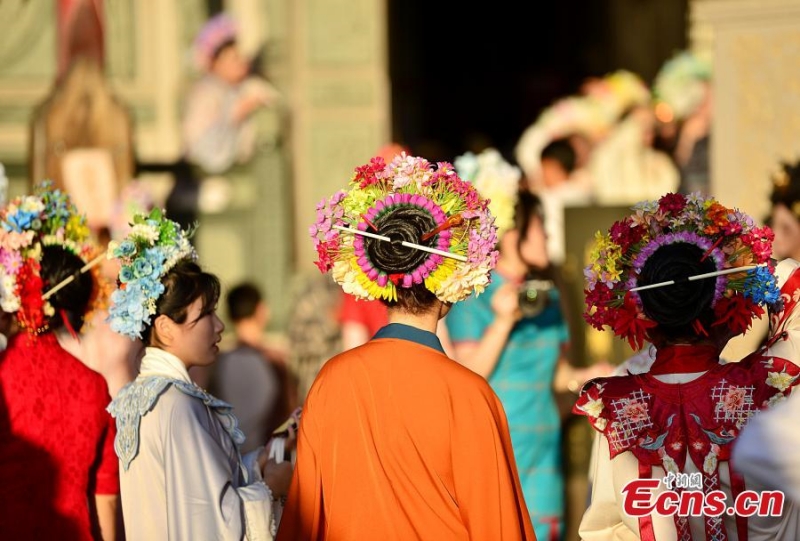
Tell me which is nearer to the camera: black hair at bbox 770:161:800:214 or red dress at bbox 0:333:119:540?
red dress at bbox 0:333:119:540

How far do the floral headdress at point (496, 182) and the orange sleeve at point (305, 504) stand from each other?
241cm

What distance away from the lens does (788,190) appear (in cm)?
489

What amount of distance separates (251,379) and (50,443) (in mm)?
3847

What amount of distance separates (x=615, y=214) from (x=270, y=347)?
97.3 inches

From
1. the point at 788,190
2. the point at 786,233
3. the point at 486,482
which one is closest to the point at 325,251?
the point at 486,482

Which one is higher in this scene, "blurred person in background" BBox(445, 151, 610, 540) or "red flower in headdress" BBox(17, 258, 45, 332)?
"red flower in headdress" BBox(17, 258, 45, 332)

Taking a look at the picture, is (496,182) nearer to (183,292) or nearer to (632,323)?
(183,292)

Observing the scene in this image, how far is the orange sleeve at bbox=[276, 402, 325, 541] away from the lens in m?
3.38

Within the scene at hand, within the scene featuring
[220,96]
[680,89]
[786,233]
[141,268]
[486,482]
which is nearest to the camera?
[486,482]

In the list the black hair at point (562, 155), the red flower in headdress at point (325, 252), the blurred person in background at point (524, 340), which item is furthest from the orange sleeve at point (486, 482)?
the black hair at point (562, 155)

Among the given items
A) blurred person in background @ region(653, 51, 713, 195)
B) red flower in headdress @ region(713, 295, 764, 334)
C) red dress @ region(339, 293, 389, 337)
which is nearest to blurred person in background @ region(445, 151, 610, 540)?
red dress @ region(339, 293, 389, 337)

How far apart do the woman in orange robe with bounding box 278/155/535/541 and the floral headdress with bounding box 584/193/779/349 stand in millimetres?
327

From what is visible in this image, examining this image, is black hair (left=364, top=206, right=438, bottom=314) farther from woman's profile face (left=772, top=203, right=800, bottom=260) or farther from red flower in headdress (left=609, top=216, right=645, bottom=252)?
woman's profile face (left=772, top=203, right=800, bottom=260)

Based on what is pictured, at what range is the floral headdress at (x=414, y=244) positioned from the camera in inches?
136
